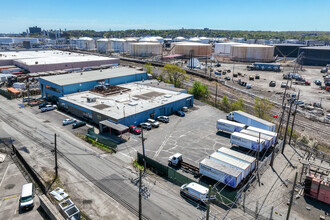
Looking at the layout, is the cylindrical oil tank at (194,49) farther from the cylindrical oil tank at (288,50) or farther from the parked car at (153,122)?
the parked car at (153,122)

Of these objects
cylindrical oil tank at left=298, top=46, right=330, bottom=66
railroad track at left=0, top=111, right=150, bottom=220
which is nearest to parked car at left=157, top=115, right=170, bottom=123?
railroad track at left=0, top=111, right=150, bottom=220

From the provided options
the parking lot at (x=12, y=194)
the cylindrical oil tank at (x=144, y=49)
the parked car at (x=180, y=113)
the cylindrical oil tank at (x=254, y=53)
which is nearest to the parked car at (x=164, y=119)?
the parked car at (x=180, y=113)

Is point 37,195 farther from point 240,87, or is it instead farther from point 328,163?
point 240,87

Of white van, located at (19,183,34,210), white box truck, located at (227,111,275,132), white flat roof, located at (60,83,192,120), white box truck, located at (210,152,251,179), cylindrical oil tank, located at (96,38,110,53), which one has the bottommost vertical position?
white van, located at (19,183,34,210)

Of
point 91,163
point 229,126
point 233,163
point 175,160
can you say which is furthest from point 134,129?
point 233,163

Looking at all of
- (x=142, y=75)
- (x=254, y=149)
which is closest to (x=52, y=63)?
(x=142, y=75)

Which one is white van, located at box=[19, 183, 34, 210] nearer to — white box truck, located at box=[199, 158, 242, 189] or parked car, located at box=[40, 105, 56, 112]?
white box truck, located at box=[199, 158, 242, 189]
